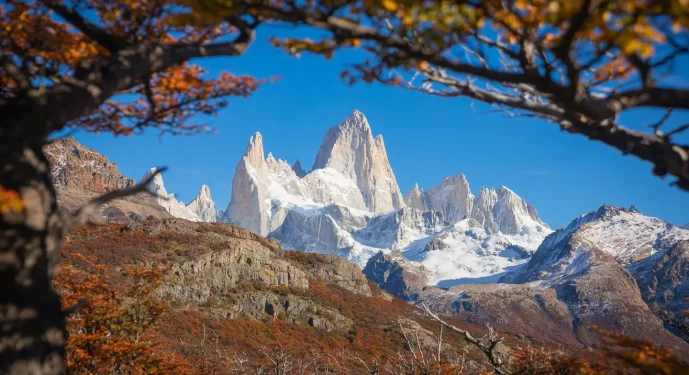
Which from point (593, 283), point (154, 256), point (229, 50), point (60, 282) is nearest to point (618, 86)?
point (229, 50)

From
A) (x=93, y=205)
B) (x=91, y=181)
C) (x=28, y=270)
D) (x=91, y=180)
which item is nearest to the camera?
(x=28, y=270)

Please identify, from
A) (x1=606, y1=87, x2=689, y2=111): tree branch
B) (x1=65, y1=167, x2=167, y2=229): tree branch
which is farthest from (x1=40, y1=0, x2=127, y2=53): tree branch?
(x1=606, y1=87, x2=689, y2=111): tree branch

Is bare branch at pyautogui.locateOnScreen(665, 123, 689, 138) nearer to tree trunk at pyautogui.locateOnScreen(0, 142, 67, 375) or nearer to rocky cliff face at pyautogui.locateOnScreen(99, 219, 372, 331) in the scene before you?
tree trunk at pyautogui.locateOnScreen(0, 142, 67, 375)

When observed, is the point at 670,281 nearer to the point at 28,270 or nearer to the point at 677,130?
the point at 677,130

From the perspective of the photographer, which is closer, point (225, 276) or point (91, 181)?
point (225, 276)

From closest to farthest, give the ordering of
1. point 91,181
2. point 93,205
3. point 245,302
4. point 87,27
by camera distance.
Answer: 1. point 93,205
2. point 87,27
3. point 245,302
4. point 91,181

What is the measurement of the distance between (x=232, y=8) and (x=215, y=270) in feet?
227

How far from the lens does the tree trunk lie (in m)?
3.46

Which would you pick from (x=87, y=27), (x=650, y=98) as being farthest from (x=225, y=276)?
(x=650, y=98)

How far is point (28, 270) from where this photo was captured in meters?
3.59

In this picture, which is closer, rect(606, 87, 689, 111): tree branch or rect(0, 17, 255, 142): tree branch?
rect(606, 87, 689, 111): tree branch

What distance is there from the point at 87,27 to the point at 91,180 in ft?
576

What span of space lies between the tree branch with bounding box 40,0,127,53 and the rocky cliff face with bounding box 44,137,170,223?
129 m

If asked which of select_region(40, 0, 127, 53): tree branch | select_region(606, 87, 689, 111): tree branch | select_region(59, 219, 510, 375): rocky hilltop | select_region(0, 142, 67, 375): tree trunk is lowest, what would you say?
select_region(0, 142, 67, 375): tree trunk
